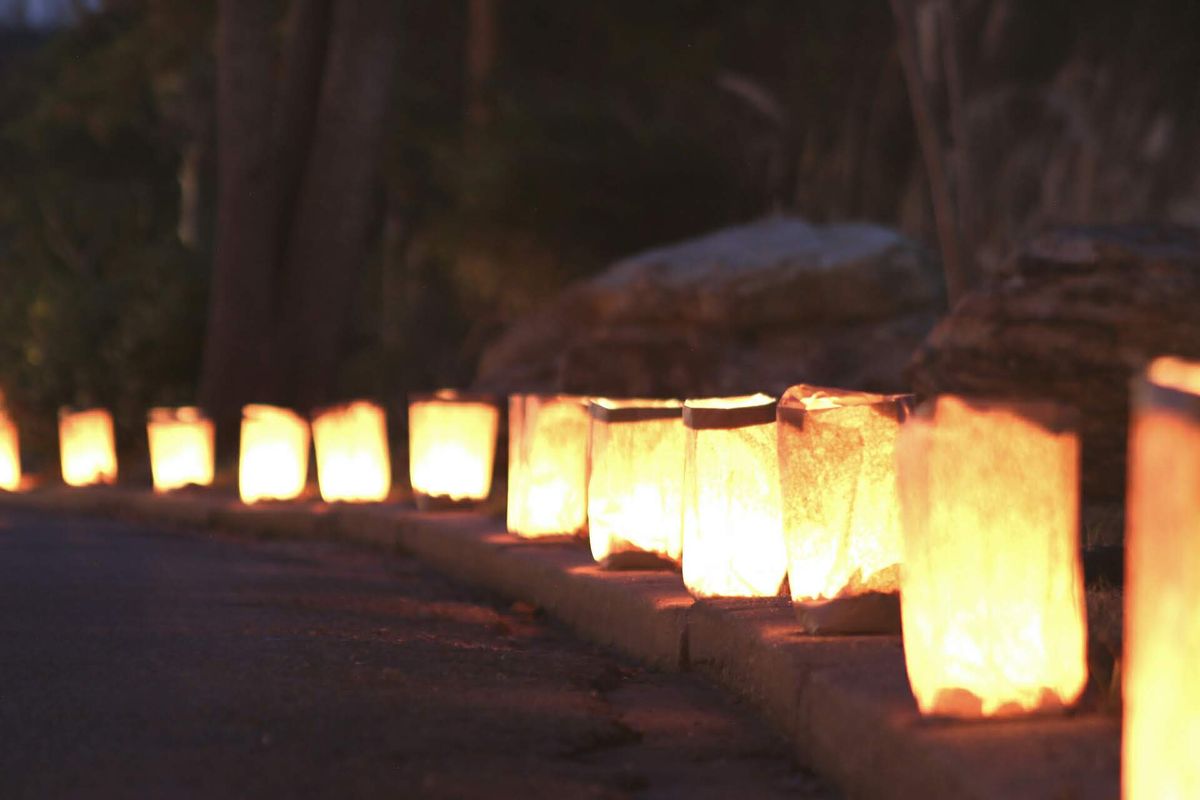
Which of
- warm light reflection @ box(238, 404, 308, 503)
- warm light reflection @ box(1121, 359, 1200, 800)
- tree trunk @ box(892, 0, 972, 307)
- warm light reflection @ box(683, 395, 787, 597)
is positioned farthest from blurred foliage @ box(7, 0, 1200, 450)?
warm light reflection @ box(1121, 359, 1200, 800)

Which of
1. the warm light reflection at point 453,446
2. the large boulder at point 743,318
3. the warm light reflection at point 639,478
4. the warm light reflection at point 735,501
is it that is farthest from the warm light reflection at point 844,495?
the large boulder at point 743,318

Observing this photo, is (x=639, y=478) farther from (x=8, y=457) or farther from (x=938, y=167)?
(x=8, y=457)

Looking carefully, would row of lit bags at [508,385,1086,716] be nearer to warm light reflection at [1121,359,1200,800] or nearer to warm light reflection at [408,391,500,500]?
warm light reflection at [1121,359,1200,800]

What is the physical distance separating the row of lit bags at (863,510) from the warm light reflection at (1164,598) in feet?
2.40

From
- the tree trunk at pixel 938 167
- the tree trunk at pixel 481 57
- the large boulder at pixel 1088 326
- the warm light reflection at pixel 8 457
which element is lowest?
the warm light reflection at pixel 8 457

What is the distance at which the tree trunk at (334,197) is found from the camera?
14367 millimetres

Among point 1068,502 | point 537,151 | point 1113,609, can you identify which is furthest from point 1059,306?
point 537,151

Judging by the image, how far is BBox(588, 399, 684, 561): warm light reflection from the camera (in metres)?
6.30

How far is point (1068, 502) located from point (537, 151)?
15.6 m

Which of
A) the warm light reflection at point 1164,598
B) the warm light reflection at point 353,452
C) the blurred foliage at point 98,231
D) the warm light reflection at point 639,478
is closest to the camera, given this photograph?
the warm light reflection at point 1164,598

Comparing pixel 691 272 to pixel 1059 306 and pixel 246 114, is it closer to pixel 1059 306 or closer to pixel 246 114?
pixel 246 114

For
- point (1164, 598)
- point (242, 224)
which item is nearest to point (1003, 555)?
point (1164, 598)

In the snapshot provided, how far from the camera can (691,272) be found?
13570 mm

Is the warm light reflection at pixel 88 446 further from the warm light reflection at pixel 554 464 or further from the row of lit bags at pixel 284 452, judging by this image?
the warm light reflection at pixel 554 464
